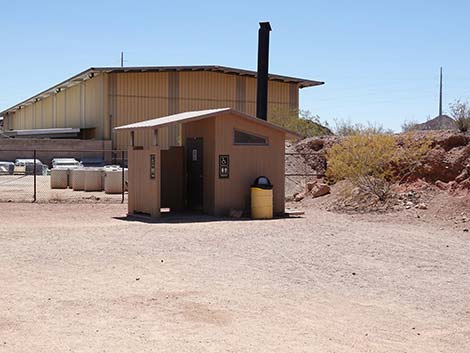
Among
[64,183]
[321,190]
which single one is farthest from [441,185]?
[64,183]

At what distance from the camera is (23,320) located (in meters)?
8.52

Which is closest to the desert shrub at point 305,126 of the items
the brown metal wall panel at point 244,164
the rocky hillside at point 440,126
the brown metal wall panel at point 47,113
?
the rocky hillside at point 440,126

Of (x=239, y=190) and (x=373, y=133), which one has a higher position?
(x=373, y=133)

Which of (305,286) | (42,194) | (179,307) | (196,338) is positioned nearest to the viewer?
(196,338)

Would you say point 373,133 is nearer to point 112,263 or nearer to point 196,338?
point 112,263

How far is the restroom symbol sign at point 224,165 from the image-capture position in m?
21.4

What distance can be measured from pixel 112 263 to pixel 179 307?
364cm

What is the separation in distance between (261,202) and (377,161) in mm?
4616

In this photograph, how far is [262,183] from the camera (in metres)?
21.6

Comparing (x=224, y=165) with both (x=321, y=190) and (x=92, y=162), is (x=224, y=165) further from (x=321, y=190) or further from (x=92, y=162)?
(x=92, y=162)

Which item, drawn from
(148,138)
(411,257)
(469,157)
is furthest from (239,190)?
(148,138)

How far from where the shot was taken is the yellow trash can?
21312 mm

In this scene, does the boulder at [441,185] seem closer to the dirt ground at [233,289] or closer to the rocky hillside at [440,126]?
the rocky hillside at [440,126]

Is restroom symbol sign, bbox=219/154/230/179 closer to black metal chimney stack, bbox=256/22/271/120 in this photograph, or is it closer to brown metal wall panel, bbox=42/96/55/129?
black metal chimney stack, bbox=256/22/271/120
